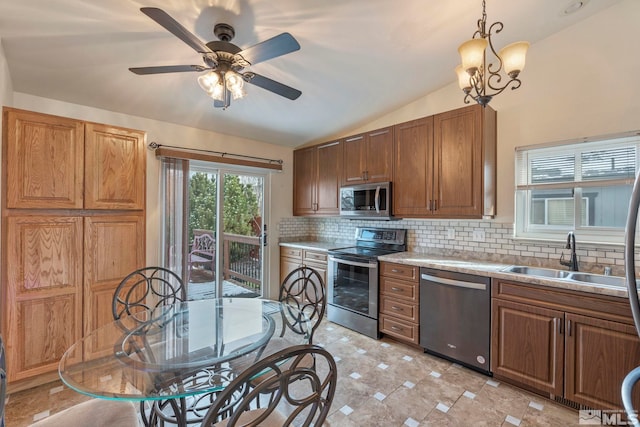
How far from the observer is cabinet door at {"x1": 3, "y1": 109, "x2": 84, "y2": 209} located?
2.06 m

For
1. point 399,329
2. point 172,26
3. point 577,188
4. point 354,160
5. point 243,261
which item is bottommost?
point 399,329

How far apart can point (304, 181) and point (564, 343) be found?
340cm

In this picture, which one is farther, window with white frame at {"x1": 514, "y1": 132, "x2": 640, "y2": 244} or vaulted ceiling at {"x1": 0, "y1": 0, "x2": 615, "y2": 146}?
window with white frame at {"x1": 514, "y1": 132, "x2": 640, "y2": 244}

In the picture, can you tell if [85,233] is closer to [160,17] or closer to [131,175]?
[131,175]

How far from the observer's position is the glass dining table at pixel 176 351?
49.9 inches

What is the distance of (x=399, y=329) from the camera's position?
292cm

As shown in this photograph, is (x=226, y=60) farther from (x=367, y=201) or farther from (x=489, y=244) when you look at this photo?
(x=489, y=244)

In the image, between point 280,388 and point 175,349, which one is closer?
point 280,388

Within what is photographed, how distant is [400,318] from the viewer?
292 cm

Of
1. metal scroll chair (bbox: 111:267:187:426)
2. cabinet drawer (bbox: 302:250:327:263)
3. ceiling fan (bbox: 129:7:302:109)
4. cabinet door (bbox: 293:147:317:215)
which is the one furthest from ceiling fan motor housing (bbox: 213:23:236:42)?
cabinet drawer (bbox: 302:250:327:263)

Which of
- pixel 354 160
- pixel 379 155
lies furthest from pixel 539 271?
pixel 354 160

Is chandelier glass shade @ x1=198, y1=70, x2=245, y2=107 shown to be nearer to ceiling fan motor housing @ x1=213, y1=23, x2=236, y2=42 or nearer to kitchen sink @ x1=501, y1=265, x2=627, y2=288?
ceiling fan motor housing @ x1=213, y1=23, x2=236, y2=42

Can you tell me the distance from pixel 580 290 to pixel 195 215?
374 cm

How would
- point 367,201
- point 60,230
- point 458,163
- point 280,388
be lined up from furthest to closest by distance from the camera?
point 367,201, point 458,163, point 60,230, point 280,388
